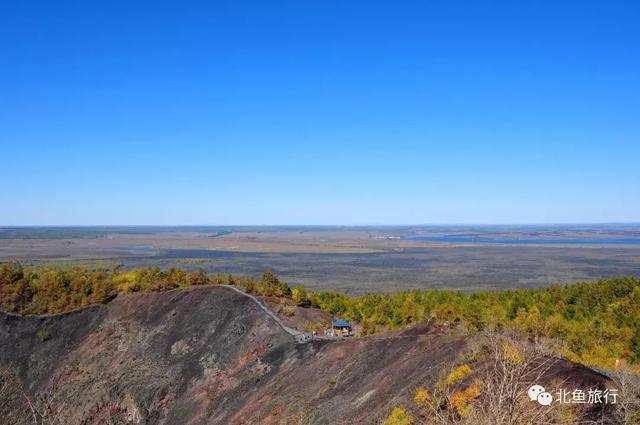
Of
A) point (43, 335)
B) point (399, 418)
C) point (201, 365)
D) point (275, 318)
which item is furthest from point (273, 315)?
point (399, 418)

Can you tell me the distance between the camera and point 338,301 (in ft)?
200

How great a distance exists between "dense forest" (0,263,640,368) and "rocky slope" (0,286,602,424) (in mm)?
2774

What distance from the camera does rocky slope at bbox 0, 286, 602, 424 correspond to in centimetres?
3089

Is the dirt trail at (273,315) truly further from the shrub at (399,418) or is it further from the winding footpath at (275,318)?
the shrub at (399,418)

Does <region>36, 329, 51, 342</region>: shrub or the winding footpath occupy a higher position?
the winding footpath

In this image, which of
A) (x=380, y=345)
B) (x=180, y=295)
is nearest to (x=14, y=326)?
(x=180, y=295)

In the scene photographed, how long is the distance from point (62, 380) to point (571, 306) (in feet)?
162

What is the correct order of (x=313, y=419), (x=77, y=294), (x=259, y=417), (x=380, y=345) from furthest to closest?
(x=77, y=294)
(x=380, y=345)
(x=259, y=417)
(x=313, y=419)

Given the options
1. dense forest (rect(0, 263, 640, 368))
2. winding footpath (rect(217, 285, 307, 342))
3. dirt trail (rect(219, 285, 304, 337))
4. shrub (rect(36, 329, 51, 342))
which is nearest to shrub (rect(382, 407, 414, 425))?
winding footpath (rect(217, 285, 307, 342))

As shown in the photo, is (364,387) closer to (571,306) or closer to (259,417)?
(259,417)

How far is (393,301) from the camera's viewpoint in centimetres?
5919

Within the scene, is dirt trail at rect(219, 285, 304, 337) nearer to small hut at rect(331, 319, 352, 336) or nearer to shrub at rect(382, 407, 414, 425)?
small hut at rect(331, 319, 352, 336)

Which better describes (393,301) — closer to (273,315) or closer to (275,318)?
(273,315)

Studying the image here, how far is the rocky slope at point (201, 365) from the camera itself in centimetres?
3089
